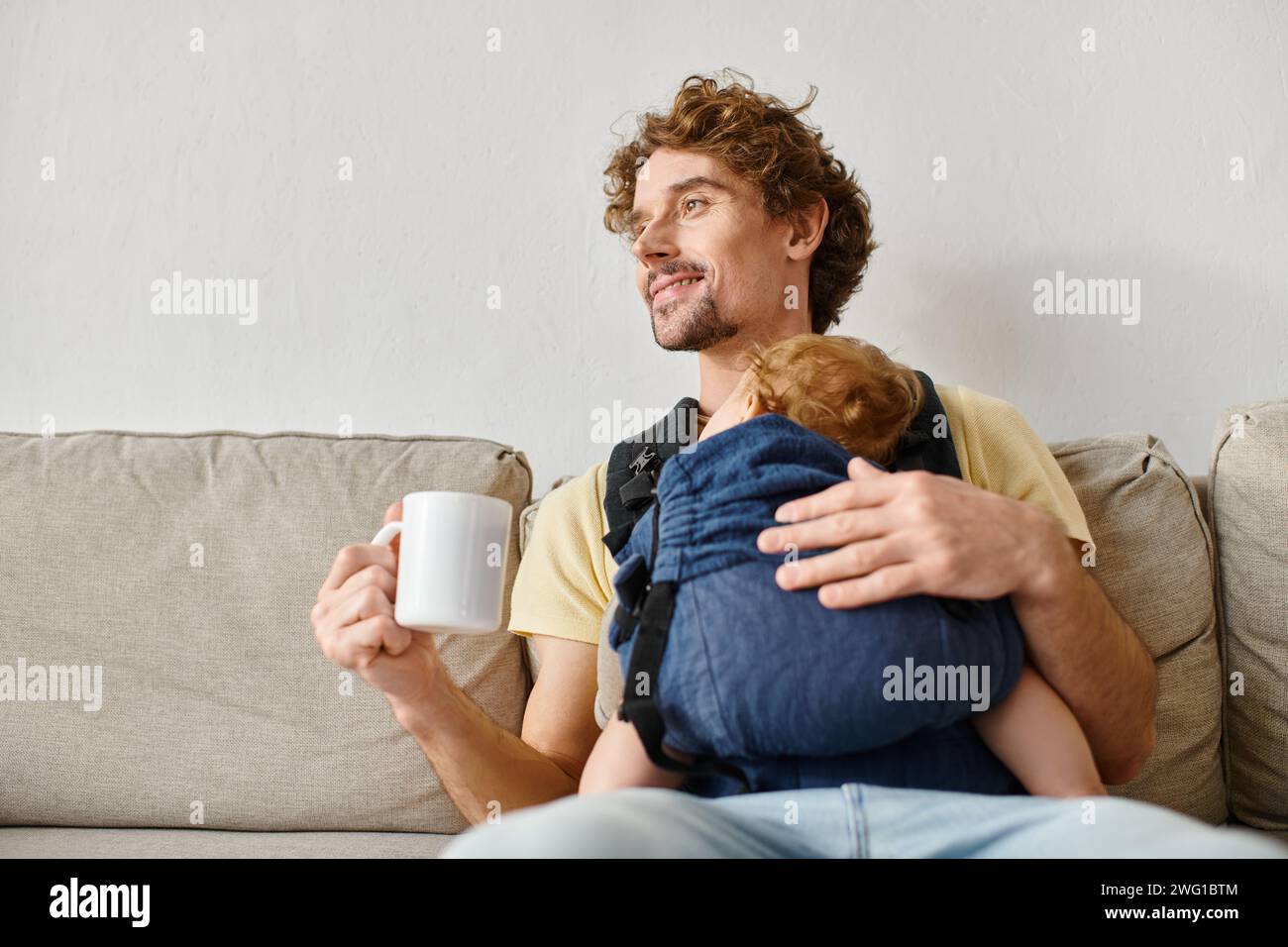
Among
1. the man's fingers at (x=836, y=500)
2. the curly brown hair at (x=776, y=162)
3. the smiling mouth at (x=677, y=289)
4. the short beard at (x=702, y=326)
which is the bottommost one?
the man's fingers at (x=836, y=500)

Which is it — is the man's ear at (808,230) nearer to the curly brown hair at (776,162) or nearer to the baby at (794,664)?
the curly brown hair at (776,162)

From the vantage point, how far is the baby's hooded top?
1017 millimetres

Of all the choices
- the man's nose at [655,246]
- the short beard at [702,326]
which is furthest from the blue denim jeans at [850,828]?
the man's nose at [655,246]

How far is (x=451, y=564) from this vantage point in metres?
1.09

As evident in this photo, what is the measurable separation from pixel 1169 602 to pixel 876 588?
2.62 ft

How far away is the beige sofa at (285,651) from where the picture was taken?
1628mm

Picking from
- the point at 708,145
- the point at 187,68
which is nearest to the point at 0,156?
the point at 187,68

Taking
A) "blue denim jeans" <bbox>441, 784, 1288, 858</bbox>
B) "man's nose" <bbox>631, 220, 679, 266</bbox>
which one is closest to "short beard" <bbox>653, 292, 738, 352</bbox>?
"man's nose" <bbox>631, 220, 679, 266</bbox>

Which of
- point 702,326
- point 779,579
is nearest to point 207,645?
point 702,326

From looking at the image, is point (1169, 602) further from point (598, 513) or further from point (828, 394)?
point (598, 513)

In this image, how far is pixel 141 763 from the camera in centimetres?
169

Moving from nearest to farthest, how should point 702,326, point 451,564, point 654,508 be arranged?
1. point 451,564
2. point 654,508
3. point 702,326

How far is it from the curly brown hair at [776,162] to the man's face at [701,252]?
0.03 m

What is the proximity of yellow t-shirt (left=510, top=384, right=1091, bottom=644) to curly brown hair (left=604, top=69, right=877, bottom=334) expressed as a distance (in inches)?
17.1
